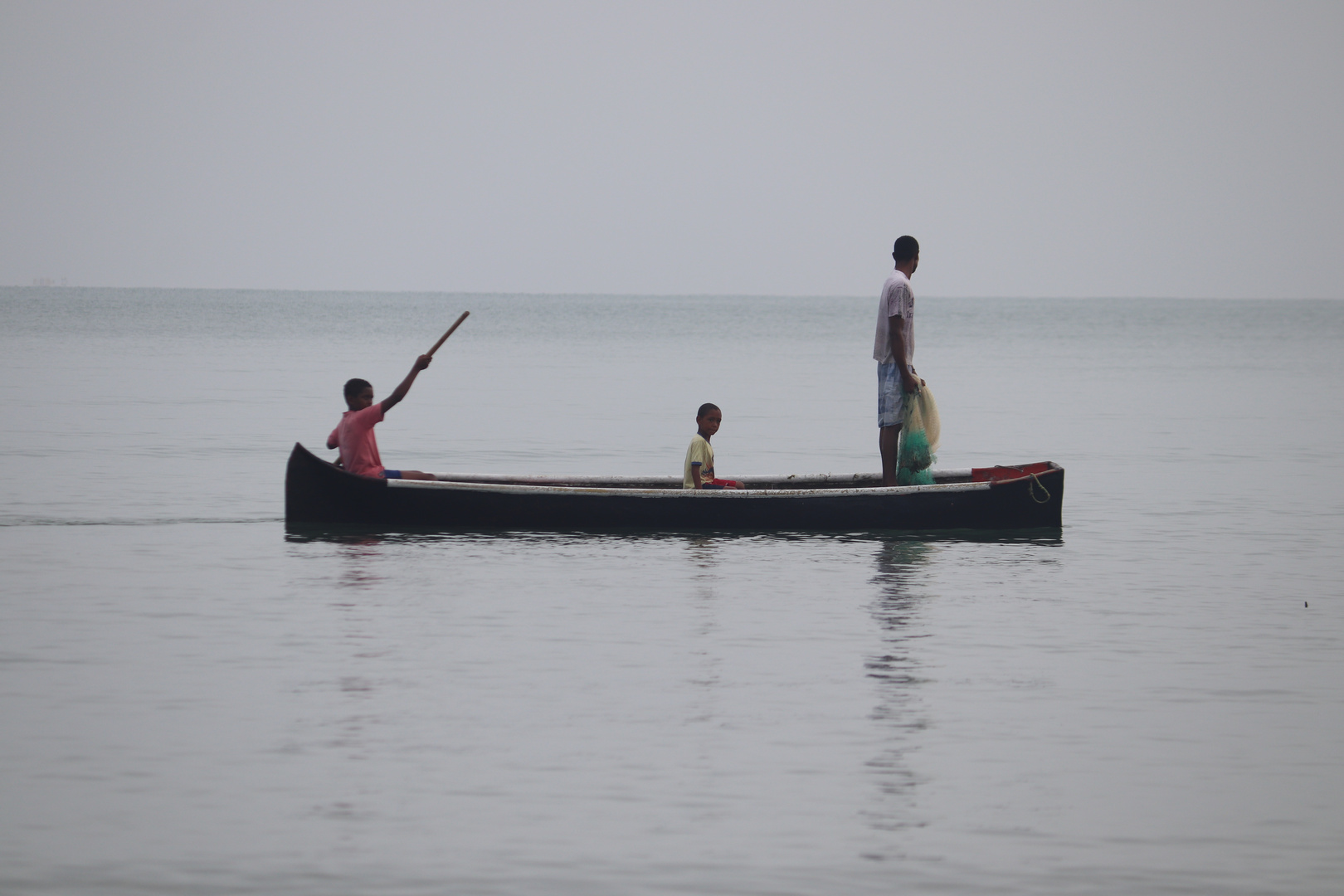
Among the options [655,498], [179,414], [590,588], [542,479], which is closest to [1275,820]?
[590,588]

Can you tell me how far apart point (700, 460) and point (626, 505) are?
617mm

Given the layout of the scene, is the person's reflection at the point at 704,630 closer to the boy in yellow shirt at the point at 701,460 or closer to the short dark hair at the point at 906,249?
the boy in yellow shirt at the point at 701,460

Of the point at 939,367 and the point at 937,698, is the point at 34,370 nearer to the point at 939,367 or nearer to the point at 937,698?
the point at 939,367

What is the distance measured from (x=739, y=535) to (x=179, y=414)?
47.6 ft

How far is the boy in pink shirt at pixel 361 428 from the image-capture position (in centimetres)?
1193

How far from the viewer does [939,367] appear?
46.5 metres

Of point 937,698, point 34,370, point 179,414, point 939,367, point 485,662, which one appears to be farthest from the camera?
point 939,367

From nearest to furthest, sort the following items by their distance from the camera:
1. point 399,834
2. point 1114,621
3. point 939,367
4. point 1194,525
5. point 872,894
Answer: point 872,894
point 399,834
point 1114,621
point 1194,525
point 939,367

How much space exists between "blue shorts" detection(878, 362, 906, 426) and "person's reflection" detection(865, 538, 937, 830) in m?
0.89

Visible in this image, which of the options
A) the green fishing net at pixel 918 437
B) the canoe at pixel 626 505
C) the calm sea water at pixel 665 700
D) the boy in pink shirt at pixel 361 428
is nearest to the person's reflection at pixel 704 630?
the calm sea water at pixel 665 700

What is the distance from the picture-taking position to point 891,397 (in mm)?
11875

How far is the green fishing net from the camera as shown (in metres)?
11.9

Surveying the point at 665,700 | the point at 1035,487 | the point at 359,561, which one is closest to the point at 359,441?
the point at 359,561

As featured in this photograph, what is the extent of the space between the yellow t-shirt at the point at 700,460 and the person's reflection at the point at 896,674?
132cm
